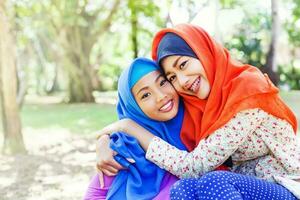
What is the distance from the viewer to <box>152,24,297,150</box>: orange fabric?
7.50ft

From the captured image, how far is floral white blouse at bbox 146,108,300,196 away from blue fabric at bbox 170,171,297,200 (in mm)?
127

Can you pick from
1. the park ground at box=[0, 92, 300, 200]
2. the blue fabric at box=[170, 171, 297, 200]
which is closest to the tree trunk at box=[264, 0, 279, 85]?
the park ground at box=[0, 92, 300, 200]

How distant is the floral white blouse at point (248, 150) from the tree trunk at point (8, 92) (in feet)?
15.1

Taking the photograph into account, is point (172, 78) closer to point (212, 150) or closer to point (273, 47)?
point (212, 150)

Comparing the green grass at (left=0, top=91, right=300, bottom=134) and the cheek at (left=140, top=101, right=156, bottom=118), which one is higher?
the cheek at (left=140, top=101, right=156, bottom=118)

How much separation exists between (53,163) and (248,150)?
14.7ft

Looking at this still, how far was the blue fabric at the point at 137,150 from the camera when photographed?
2.51m

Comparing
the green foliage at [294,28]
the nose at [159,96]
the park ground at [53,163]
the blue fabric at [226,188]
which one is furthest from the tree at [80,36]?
the blue fabric at [226,188]

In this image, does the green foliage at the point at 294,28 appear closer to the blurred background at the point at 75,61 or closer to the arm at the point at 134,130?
the blurred background at the point at 75,61

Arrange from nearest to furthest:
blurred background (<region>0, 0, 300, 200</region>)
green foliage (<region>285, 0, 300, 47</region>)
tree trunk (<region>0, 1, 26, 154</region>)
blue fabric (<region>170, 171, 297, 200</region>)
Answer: blue fabric (<region>170, 171, 297, 200</region>), blurred background (<region>0, 0, 300, 200</region>), tree trunk (<region>0, 1, 26, 154</region>), green foliage (<region>285, 0, 300, 47</region>)

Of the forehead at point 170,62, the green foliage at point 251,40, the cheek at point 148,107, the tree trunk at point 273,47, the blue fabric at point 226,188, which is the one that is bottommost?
the green foliage at point 251,40

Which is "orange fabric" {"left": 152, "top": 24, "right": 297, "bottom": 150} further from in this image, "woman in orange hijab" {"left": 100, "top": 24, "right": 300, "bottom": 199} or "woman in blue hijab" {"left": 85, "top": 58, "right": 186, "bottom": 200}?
"woman in blue hijab" {"left": 85, "top": 58, "right": 186, "bottom": 200}

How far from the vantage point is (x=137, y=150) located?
2578 mm

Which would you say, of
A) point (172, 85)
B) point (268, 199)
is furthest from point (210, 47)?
A: point (268, 199)
